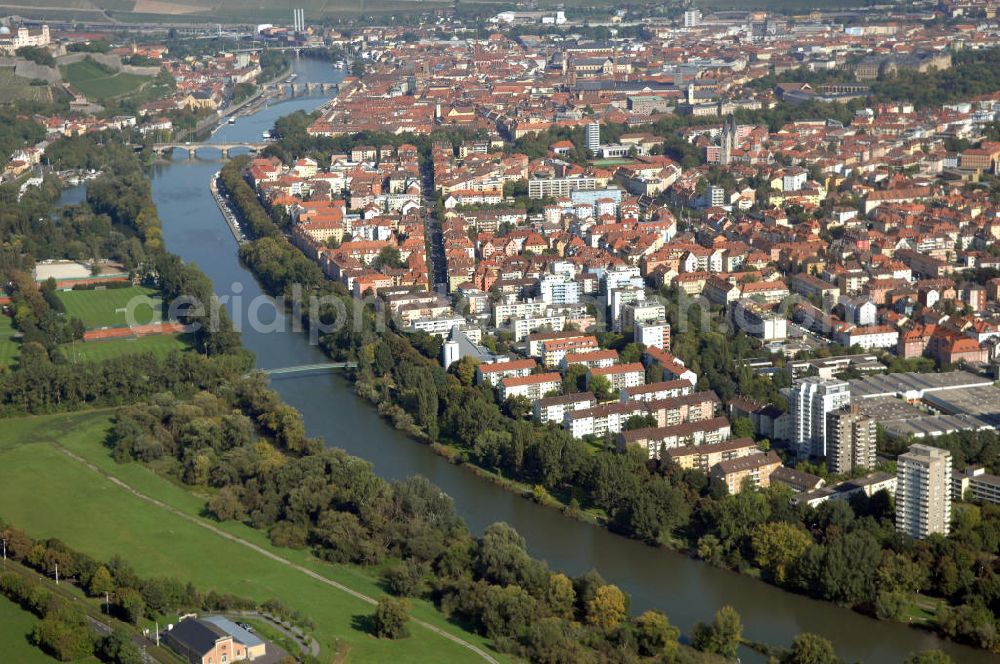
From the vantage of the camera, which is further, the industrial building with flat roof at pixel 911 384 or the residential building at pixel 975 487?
the industrial building with flat roof at pixel 911 384

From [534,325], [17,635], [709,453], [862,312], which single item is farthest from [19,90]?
[17,635]

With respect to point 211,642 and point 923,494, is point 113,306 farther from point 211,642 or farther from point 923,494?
point 923,494

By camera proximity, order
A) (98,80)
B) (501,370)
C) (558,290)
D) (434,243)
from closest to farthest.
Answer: (501,370) → (558,290) → (434,243) → (98,80)

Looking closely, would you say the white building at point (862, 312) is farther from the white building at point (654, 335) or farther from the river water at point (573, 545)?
the river water at point (573, 545)

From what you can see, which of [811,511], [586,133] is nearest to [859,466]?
[811,511]

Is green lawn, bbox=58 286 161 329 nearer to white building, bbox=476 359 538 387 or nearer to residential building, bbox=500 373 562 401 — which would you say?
white building, bbox=476 359 538 387

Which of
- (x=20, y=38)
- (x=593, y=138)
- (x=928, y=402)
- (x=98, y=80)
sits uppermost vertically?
(x=20, y=38)

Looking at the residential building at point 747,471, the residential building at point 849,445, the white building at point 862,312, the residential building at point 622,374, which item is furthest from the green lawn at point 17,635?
the white building at point 862,312
